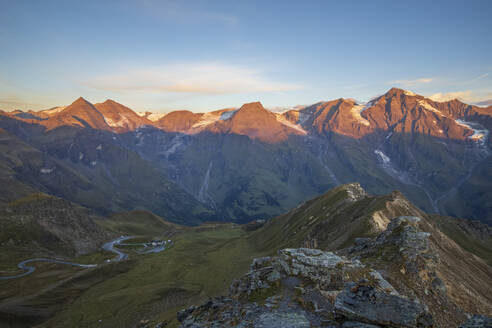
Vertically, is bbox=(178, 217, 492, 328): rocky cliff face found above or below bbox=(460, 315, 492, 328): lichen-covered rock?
below

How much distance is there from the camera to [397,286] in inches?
1313

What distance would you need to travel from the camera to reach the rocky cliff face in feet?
62.3

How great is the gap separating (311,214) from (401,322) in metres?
135

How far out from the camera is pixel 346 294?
67.4 ft

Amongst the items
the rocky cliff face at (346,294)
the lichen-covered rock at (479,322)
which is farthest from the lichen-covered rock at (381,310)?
the lichen-covered rock at (479,322)

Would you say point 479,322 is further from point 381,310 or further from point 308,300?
point 308,300

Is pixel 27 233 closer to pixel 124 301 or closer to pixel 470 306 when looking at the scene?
pixel 124 301

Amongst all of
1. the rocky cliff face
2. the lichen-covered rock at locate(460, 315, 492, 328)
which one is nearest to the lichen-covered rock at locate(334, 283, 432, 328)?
the rocky cliff face

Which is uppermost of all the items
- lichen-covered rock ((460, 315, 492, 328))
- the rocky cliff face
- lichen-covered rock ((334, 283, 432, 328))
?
lichen-covered rock ((460, 315, 492, 328))

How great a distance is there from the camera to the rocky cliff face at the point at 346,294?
62.3 feet

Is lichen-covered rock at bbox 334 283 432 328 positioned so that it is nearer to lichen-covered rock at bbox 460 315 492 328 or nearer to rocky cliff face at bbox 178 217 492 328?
rocky cliff face at bbox 178 217 492 328

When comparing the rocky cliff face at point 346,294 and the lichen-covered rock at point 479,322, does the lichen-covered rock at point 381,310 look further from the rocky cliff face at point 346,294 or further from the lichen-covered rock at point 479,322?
the lichen-covered rock at point 479,322

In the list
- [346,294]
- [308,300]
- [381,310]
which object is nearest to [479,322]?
[381,310]

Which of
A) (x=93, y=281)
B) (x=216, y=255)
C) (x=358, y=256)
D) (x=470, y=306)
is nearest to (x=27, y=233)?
(x=93, y=281)
